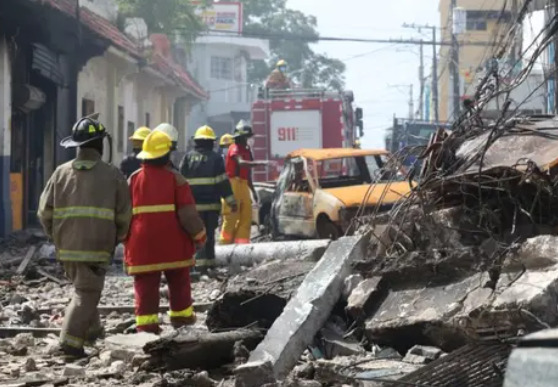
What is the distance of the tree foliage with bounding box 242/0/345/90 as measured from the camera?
72.1 m

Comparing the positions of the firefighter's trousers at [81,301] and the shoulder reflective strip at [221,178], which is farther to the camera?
the shoulder reflective strip at [221,178]

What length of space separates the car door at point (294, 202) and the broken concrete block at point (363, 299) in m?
8.10

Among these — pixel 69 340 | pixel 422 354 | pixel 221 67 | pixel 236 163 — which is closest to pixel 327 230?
pixel 236 163

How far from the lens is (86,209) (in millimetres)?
7922

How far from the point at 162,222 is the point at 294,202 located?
26.6ft

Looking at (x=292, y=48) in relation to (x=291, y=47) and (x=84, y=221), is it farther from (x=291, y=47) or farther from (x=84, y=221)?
(x=84, y=221)

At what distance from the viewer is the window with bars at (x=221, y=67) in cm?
6619

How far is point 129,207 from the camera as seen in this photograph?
8.14m

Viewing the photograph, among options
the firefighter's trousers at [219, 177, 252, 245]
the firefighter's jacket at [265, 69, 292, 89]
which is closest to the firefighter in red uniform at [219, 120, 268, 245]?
the firefighter's trousers at [219, 177, 252, 245]

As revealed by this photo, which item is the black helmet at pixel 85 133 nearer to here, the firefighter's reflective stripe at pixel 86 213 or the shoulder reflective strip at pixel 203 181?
the firefighter's reflective stripe at pixel 86 213

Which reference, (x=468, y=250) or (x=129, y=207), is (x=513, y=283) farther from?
(x=129, y=207)

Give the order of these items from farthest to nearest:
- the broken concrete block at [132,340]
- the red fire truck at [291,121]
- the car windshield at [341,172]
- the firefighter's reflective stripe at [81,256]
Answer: the red fire truck at [291,121] → the car windshield at [341,172] → the firefighter's reflective stripe at [81,256] → the broken concrete block at [132,340]

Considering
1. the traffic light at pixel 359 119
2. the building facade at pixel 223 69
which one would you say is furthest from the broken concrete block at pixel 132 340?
A: the building facade at pixel 223 69

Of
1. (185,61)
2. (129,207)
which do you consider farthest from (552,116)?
(185,61)
